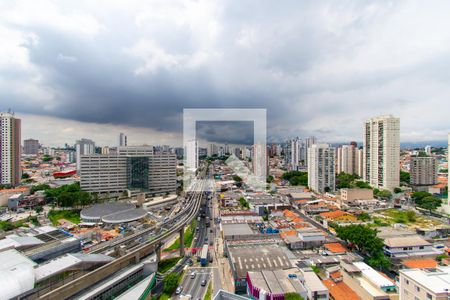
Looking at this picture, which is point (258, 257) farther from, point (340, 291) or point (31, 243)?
point (31, 243)

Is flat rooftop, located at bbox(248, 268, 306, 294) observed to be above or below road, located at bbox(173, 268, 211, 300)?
above

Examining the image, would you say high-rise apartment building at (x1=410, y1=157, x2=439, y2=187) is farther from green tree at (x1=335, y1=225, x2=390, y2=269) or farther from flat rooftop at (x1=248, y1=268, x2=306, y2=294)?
flat rooftop at (x1=248, y1=268, x2=306, y2=294)

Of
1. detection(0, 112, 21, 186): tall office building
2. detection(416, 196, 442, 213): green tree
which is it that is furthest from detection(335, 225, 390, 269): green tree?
detection(0, 112, 21, 186): tall office building

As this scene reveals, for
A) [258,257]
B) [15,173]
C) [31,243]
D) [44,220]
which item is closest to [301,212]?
[258,257]

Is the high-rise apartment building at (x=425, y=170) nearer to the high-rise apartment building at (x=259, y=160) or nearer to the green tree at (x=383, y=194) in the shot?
the green tree at (x=383, y=194)

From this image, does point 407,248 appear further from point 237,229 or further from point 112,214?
point 112,214

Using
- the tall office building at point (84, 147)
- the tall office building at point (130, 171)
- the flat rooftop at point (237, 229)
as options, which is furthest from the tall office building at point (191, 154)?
the tall office building at point (84, 147)

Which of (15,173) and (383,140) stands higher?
(383,140)

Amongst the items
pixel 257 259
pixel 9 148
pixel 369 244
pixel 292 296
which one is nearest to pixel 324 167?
pixel 369 244
